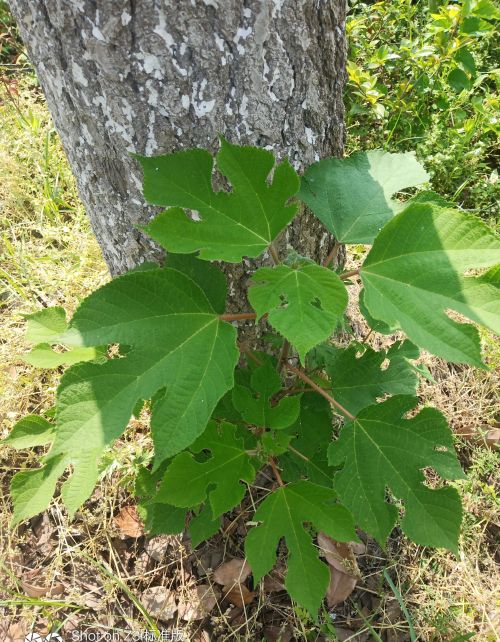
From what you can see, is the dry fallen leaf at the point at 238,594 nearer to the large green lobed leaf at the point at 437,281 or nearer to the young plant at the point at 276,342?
the young plant at the point at 276,342

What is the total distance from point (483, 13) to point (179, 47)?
188cm

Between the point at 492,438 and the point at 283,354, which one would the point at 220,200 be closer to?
the point at 283,354

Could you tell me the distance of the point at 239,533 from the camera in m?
1.87

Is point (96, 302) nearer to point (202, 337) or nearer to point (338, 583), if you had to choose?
point (202, 337)

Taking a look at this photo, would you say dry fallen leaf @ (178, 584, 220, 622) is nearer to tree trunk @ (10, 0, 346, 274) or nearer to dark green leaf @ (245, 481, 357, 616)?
dark green leaf @ (245, 481, 357, 616)

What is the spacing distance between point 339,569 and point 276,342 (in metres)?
0.91

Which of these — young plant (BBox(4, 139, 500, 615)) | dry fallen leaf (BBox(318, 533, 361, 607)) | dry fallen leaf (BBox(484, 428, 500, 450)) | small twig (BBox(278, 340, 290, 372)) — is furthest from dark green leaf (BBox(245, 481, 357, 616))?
dry fallen leaf (BBox(484, 428, 500, 450))

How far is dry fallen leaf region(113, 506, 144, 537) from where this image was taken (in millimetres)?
1898

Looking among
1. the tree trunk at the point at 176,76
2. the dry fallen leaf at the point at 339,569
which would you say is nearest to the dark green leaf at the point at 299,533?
the dry fallen leaf at the point at 339,569

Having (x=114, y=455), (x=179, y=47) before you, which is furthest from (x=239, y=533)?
(x=179, y=47)

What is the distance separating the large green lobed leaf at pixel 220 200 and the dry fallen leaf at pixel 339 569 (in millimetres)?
1207

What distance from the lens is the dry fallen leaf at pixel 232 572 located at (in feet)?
5.84

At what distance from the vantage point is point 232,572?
1798mm

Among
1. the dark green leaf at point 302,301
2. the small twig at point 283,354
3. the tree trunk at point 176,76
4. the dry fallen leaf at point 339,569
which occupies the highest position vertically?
the tree trunk at point 176,76
